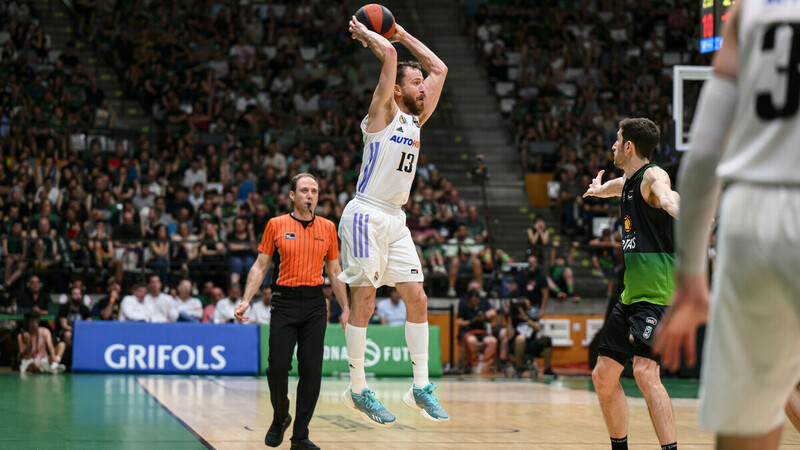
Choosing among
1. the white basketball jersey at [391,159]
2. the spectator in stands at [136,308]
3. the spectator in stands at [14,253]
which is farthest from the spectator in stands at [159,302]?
the white basketball jersey at [391,159]

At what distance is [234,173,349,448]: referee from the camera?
8.08 meters

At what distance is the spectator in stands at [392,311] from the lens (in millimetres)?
17094

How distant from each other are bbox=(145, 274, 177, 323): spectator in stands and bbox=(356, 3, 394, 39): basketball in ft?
33.8

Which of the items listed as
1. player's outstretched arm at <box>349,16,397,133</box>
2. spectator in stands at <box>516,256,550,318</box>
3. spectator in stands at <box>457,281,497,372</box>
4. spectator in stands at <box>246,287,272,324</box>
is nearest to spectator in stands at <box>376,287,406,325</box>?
spectator in stands at <box>457,281,497,372</box>

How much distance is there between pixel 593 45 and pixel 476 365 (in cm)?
1204

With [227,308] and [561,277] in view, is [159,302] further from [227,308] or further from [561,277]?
[561,277]

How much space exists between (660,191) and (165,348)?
11.3 metres

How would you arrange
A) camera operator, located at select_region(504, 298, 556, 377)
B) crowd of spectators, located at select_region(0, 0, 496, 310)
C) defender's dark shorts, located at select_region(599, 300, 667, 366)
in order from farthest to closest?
crowd of spectators, located at select_region(0, 0, 496, 310), camera operator, located at select_region(504, 298, 556, 377), defender's dark shorts, located at select_region(599, 300, 667, 366)

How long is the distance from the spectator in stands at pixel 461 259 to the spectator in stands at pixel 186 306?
486 centimetres

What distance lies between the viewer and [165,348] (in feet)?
51.7

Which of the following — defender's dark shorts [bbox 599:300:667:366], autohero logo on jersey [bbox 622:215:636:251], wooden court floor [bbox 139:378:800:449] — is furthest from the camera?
wooden court floor [bbox 139:378:800:449]

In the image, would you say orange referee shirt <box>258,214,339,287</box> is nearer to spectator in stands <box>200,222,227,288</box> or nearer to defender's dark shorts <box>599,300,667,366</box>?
defender's dark shorts <box>599,300,667,366</box>

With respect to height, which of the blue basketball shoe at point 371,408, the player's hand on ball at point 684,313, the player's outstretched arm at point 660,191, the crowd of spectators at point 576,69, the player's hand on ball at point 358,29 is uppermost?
the crowd of spectators at point 576,69

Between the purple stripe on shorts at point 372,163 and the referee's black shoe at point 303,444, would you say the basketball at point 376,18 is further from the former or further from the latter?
the referee's black shoe at point 303,444
